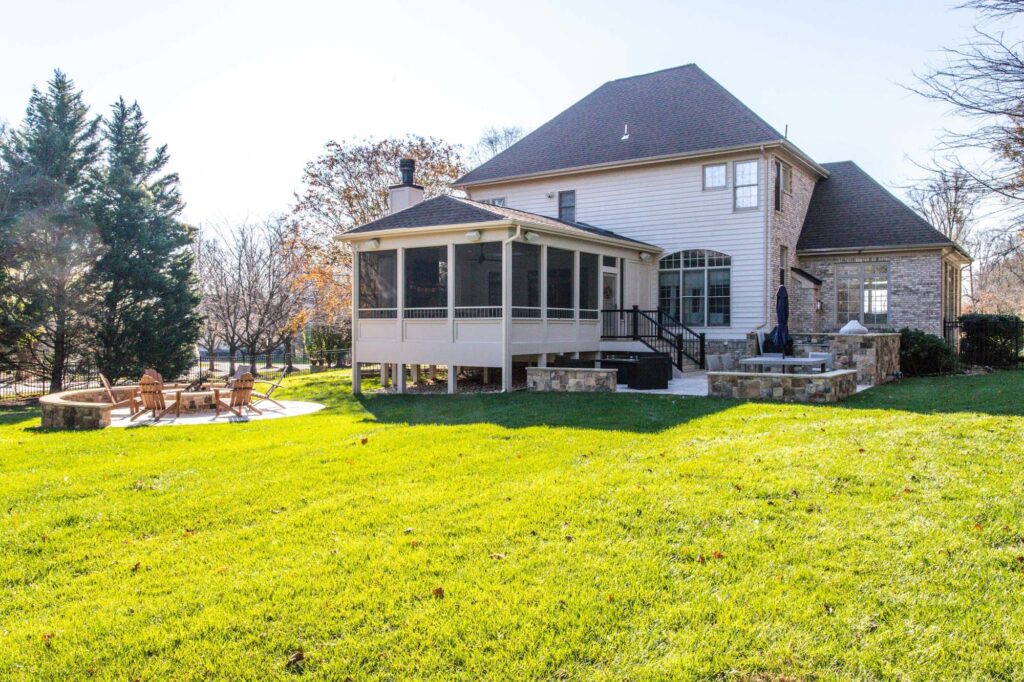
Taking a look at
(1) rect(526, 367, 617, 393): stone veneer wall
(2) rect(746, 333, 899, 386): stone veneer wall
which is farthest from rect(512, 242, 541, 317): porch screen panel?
(2) rect(746, 333, 899, 386): stone veneer wall

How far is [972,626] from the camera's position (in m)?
3.58

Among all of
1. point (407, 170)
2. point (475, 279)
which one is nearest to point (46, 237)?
point (407, 170)

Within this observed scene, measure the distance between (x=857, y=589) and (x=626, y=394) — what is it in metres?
8.75

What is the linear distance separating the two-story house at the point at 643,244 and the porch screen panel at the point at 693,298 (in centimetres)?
4

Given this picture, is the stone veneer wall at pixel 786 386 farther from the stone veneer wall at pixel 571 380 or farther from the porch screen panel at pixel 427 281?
the porch screen panel at pixel 427 281

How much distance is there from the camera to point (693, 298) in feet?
64.6

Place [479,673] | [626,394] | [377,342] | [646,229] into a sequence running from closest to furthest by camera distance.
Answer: [479,673] → [626,394] → [377,342] → [646,229]

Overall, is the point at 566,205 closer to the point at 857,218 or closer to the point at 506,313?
the point at 506,313

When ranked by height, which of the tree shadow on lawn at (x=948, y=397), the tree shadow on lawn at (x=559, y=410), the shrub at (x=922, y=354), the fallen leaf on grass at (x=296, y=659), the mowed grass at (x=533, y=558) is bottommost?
the fallen leaf on grass at (x=296, y=659)

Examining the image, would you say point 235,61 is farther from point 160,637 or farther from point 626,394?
point 160,637

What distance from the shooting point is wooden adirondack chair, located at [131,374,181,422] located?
1238 cm

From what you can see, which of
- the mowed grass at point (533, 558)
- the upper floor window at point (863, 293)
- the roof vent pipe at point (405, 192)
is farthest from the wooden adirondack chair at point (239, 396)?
the upper floor window at point (863, 293)

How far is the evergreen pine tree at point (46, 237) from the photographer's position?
19.8 metres

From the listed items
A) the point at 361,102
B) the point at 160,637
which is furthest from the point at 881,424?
the point at 361,102
